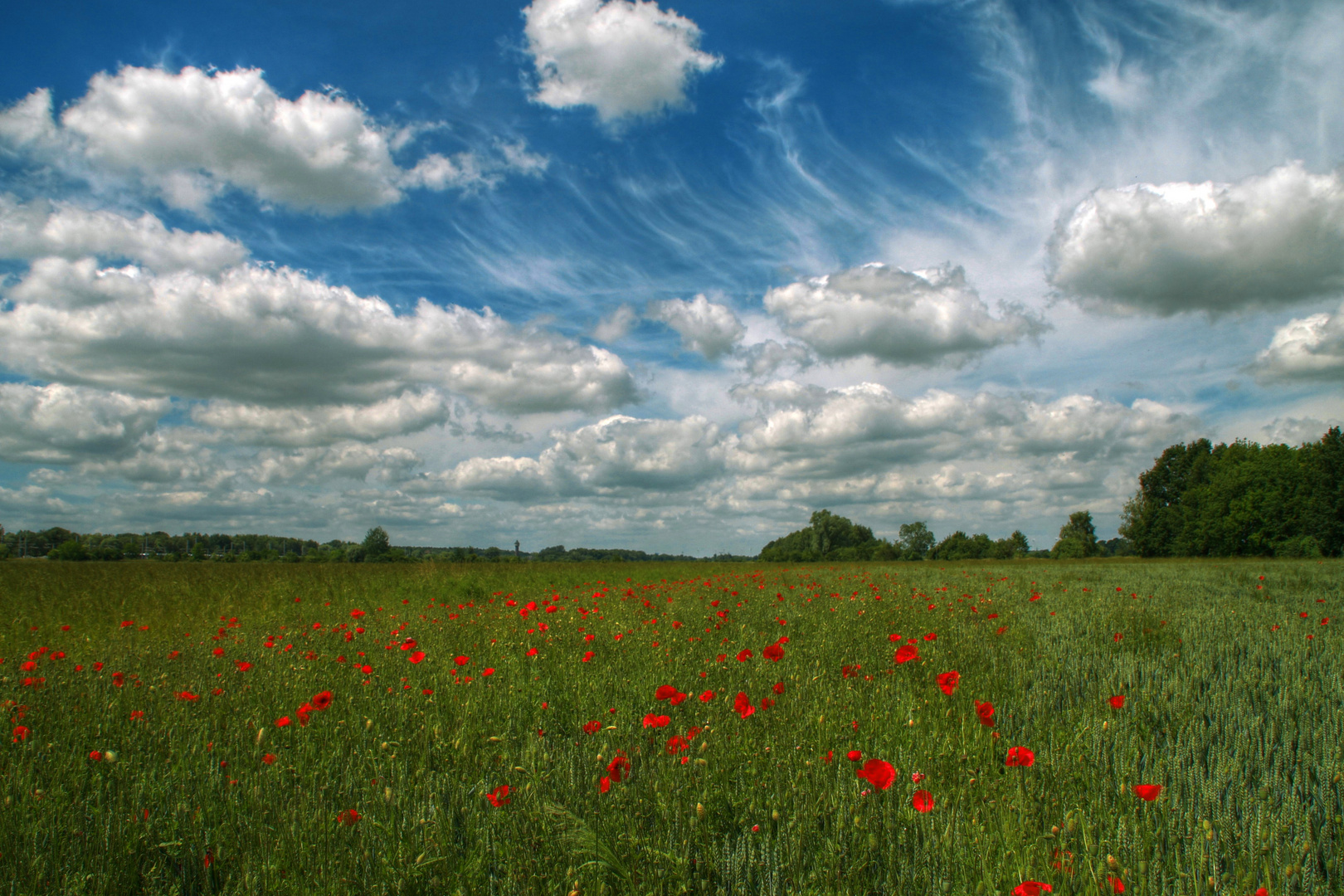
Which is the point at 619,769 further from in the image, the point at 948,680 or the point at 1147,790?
the point at 1147,790

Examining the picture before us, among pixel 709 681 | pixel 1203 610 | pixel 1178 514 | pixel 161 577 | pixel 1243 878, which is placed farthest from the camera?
pixel 1178 514

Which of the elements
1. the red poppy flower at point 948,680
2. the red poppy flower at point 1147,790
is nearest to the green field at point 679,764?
the red poppy flower at point 1147,790

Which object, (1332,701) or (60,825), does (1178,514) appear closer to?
(1332,701)

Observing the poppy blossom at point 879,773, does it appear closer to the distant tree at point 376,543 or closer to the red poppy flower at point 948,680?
the red poppy flower at point 948,680

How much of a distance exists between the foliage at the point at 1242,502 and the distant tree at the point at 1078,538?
41.0 feet

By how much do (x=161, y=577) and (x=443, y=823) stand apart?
20.0m

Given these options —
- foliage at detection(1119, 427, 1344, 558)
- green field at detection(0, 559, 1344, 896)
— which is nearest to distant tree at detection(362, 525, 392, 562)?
green field at detection(0, 559, 1344, 896)

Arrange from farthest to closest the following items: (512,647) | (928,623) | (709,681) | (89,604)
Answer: (89,604)
(928,623)
(512,647)
(709,681)

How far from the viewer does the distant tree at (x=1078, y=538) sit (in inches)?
3359

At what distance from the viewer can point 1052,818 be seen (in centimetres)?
272

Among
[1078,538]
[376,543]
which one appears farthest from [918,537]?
[376,543]

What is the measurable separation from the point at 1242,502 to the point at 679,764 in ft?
246

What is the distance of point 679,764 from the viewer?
2.91 meters

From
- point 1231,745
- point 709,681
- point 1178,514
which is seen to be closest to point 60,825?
point 709,681
